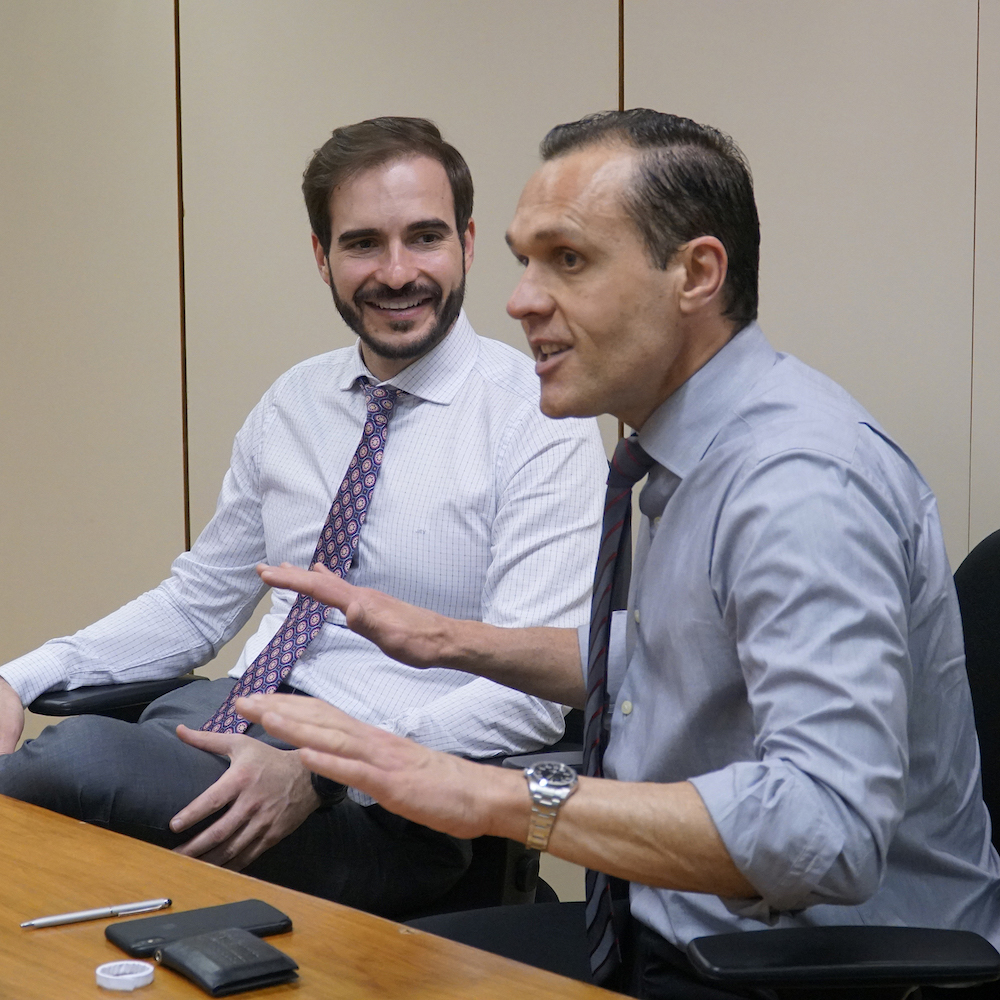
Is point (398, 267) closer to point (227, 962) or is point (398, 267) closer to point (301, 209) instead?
point (301, 209)

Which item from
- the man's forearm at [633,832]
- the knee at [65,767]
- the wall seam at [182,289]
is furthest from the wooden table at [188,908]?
the wall seam at [182,289]

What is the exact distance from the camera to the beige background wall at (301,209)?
7.51ft

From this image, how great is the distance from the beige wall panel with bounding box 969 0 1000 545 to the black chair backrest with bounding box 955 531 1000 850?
0.82 m

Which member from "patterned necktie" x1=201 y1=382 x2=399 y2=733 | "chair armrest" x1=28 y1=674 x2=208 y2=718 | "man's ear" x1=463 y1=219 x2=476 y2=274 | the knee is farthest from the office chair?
"man's ear" x1=463 y1=219 x2=476 y2=274

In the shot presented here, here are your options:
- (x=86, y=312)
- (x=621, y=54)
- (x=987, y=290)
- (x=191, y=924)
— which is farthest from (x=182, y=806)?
(x=86, y=312)

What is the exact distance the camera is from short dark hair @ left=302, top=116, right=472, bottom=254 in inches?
85.7

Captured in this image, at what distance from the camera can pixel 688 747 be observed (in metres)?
1.29

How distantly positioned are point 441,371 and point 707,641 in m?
1.06

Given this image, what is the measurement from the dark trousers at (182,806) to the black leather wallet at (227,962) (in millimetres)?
622

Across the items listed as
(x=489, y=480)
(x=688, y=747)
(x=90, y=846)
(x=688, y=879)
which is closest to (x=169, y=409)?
(x=489, y=480)

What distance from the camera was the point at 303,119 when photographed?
10.2 ft

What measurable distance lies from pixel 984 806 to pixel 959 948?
1.16 feet

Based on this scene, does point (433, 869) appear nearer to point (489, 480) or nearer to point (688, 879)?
point (489, 480)

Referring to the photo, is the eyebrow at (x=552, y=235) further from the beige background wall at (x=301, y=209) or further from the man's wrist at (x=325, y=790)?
the beige background wall at (x=301, y=209)
